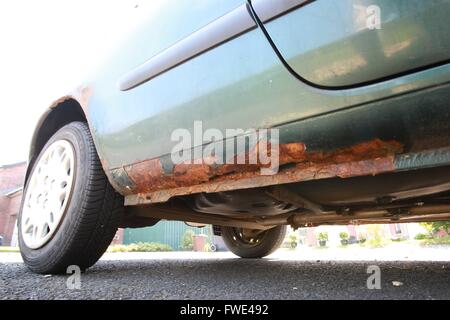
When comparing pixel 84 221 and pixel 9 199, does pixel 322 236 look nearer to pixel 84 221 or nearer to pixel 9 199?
pixel 84 221

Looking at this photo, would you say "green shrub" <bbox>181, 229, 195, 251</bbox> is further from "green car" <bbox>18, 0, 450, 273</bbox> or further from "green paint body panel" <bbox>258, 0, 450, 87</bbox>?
"green paint body panel" <bbox>258, 0, 450, 87</bbox>

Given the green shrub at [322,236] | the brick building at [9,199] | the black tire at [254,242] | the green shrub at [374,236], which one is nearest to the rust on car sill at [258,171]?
the black tire at [254,242]

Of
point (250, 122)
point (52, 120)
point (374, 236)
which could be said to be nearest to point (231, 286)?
point (250, 122)

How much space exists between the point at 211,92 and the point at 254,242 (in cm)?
233

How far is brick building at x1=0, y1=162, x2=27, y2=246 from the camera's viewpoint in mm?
20250

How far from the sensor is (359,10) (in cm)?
101

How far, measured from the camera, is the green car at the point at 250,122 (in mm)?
995

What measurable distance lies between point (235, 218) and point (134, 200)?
0.87 metres

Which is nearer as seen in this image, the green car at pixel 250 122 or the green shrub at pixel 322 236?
the green car at pixel 250 122

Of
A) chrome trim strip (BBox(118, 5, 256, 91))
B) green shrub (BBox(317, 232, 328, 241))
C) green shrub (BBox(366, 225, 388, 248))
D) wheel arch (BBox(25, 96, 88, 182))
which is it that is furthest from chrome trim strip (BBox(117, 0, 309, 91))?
green shrub (BBox(317, 232, 328, 241))

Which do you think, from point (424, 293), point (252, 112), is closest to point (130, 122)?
point (252, 112)

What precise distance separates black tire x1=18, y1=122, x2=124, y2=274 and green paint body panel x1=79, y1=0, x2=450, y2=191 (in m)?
0.10

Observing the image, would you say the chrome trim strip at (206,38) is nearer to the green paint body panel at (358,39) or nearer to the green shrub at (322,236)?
the green paint body panel at (358,39)
